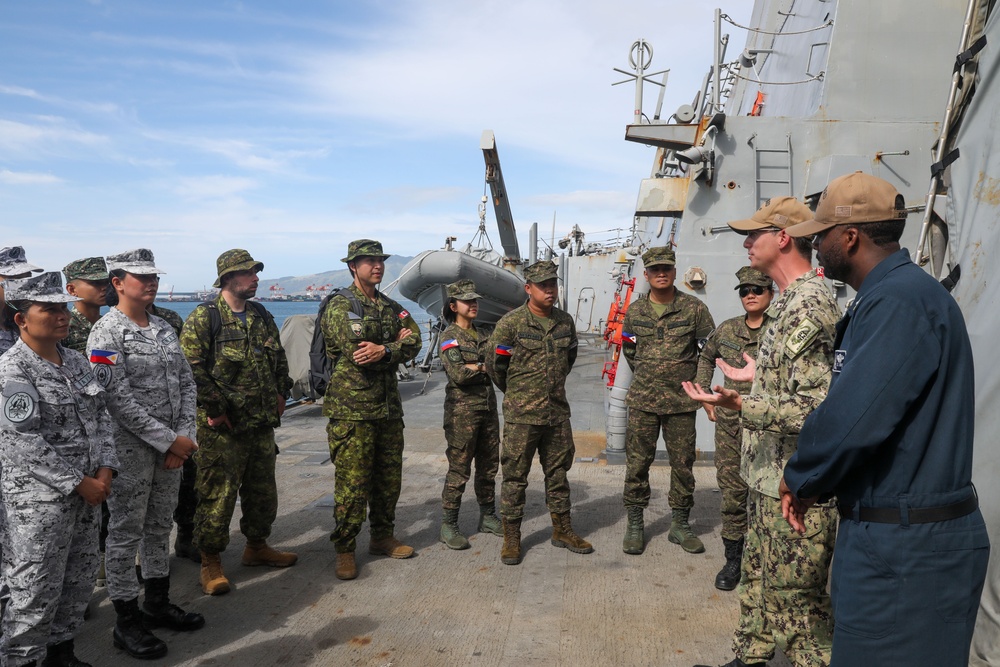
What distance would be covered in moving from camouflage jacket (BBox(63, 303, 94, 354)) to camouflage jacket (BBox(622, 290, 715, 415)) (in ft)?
11.0

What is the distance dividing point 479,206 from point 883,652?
16049 millimetres

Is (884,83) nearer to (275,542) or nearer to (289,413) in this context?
(275,542)

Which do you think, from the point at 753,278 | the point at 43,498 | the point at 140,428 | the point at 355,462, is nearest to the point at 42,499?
the point at 43,498

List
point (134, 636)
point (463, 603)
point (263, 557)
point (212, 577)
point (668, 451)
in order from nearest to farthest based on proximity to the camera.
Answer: point (134, 636) → point (463, 603) → point (212, 577) → point (263, 557) → point (668, 451)

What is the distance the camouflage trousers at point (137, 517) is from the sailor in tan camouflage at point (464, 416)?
1.73 metres

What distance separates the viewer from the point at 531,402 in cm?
423

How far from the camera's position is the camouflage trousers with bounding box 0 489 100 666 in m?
2.54

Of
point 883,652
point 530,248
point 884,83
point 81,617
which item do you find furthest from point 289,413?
point 530,248

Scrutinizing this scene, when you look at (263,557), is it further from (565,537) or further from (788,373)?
(788,373)

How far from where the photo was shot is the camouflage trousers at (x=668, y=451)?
427 centimetres

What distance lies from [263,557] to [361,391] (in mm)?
1180

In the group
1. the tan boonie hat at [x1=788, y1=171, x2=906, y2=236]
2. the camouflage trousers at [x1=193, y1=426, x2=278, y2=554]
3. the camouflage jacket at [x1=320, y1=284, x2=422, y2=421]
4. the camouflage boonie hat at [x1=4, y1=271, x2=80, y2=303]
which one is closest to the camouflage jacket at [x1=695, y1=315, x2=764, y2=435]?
the camouflage jacket at [x1=320, y1=284, x2=422, y2=421]

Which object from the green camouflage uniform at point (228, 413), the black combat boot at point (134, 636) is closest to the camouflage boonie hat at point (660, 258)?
the green camouflage uniform at point (228, 413)

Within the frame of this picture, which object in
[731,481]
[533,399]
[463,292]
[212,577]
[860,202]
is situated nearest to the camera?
[860,202]
